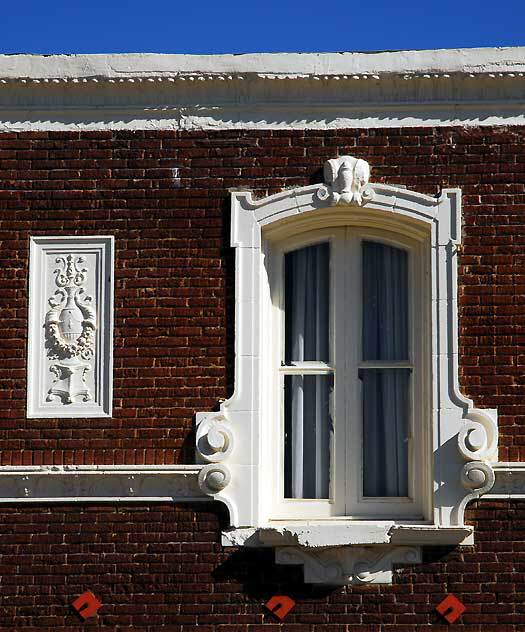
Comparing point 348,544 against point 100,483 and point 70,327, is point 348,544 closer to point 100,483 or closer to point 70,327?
point 100,483

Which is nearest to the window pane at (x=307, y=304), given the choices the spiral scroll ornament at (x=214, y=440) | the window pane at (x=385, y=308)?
the window pane at (x=385, y=308)

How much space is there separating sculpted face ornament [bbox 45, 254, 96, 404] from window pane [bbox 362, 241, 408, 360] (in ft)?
8.09

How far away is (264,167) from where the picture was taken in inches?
501

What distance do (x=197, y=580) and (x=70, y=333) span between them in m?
2.45

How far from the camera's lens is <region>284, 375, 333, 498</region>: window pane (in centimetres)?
1256

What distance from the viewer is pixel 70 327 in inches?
495

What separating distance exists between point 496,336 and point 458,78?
7.66ft

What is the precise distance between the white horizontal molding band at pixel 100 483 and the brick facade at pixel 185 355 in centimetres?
11

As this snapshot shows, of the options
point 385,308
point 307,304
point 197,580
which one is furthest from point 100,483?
point 385,308

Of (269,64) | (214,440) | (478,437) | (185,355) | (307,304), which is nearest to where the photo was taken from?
(478,437)

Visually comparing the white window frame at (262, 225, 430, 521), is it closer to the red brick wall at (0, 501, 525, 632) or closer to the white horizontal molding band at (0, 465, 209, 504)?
the red brick wall at (0, 501, 525, 632)

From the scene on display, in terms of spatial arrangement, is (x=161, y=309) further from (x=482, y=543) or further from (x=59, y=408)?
(x=482, y=543)

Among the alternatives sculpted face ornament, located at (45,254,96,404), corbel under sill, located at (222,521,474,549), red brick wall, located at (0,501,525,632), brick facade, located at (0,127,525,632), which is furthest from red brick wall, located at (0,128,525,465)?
corbel under sill, located at (222,521,474,549)

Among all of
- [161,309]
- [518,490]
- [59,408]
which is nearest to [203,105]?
[161,309]
